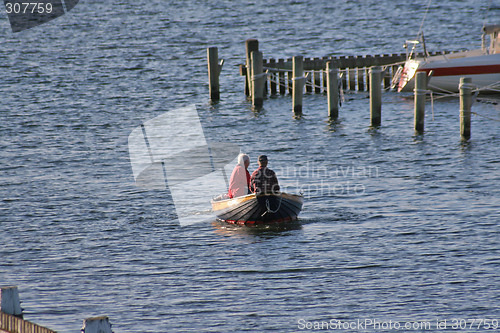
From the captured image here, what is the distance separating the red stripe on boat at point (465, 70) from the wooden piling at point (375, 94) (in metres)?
4.07

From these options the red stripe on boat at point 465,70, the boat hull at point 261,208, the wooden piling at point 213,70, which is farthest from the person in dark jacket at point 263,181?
the wooden piling at point 213,70

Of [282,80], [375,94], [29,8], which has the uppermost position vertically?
[29,8]

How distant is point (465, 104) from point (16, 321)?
768 inches

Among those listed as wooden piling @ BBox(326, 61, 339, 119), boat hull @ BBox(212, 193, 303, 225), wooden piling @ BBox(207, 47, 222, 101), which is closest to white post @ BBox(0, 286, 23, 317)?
boat hull @ BBox(212, 193, 303, 225)

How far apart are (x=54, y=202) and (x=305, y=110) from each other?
15.4m

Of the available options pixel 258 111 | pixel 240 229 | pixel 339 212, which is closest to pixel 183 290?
pixel 240 229

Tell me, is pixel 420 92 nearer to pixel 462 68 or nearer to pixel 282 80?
pixel 462 68

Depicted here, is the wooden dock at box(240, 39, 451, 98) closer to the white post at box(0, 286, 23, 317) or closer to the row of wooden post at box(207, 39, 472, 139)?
the row of wooden post at box(207, 39, 472, 139)

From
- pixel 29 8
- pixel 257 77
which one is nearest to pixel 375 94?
pixel 257 77

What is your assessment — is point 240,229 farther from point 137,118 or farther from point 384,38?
point 384,38

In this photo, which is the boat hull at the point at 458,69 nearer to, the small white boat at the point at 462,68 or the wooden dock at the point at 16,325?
the small white boat at the point at 462,68

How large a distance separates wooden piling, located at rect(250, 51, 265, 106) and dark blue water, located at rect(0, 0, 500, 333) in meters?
0.71

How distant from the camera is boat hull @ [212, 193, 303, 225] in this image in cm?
1966

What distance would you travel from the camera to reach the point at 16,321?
1048cm
